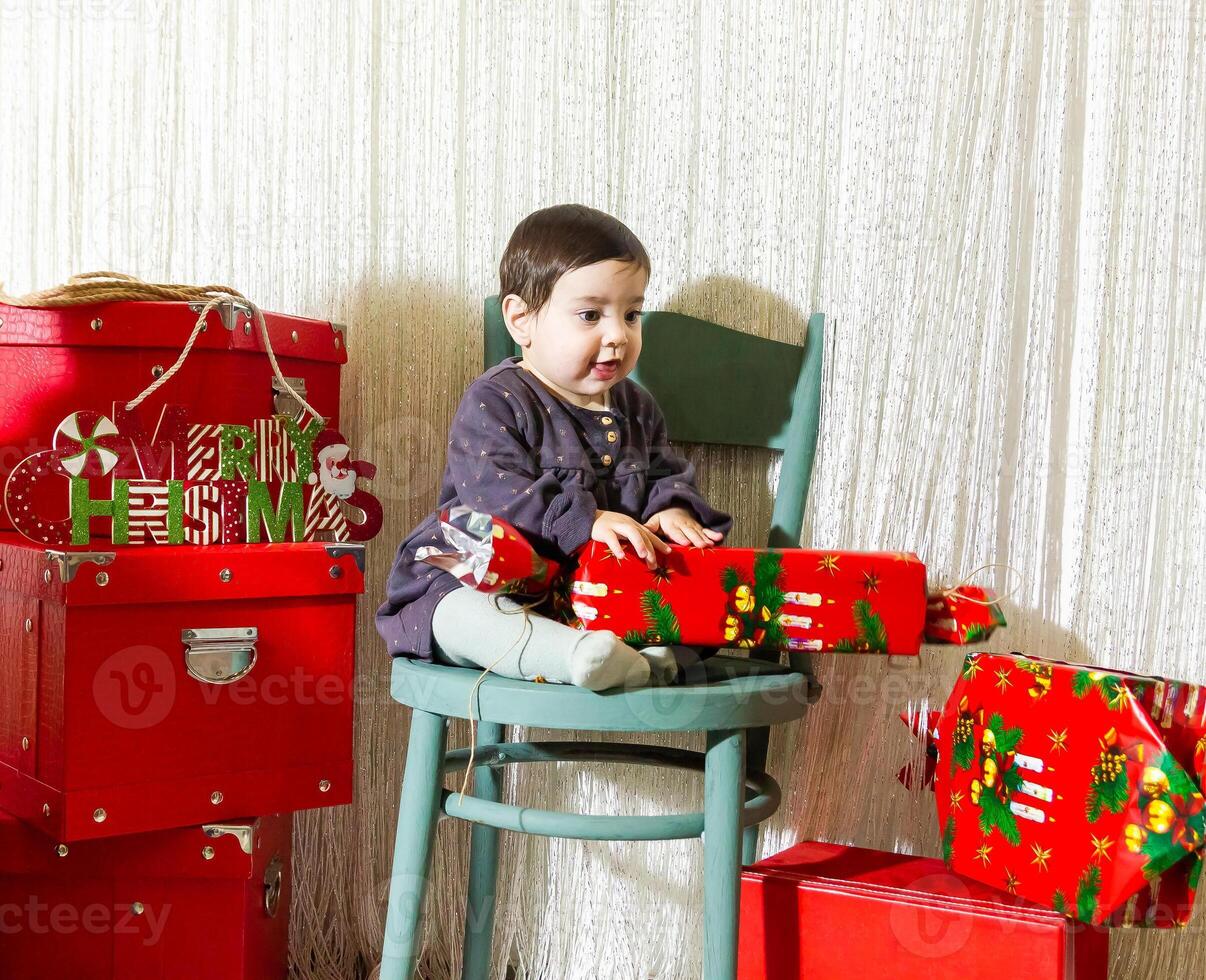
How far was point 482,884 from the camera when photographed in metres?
0.95

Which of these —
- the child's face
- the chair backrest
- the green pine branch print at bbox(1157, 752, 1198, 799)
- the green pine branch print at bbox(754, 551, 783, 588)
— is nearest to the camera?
the green pine branch print at bbox(1157, 752, 1198, 799)

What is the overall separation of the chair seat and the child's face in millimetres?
263

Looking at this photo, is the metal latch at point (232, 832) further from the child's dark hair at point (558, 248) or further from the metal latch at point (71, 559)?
the child's dark hair at point (558, 248)

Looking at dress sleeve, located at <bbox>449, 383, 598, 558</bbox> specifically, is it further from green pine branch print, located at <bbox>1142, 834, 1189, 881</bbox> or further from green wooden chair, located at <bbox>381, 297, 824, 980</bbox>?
green pine branch print, located at <bbox>1142, 834, 1189, 881</bbox>

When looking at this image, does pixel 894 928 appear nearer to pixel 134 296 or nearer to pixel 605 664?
pixel 605 664

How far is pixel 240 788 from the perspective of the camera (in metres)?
0.88

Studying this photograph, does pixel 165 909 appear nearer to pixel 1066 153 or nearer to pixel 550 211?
pixel 550 211

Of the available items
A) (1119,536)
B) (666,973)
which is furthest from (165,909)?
(1119,536)

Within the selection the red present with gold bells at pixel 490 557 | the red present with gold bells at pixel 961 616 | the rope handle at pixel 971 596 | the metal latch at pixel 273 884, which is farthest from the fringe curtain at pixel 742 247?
the red present with gold bells at pixel 490 557

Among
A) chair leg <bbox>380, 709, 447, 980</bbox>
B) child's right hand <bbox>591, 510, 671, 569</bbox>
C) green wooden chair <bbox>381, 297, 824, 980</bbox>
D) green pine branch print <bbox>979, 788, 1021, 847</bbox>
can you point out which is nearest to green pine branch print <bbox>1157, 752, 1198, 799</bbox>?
green pine branch print <bbox>979, 788, 1021, 847</bbox>

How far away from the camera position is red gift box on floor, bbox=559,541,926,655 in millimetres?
758

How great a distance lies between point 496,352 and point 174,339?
269mm

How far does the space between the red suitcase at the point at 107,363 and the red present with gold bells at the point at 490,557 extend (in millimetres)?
274

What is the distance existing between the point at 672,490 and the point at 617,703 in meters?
0.23
